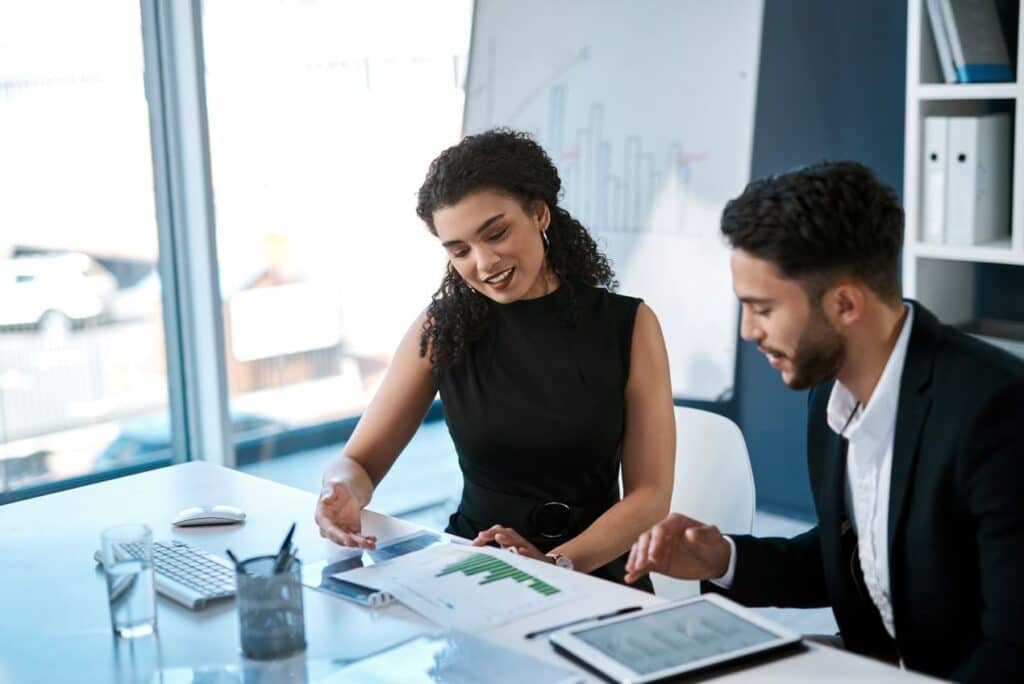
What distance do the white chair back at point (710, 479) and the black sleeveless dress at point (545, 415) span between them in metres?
0.17

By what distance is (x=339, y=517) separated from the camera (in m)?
1.99

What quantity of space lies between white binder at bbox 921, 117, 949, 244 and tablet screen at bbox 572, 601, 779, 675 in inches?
73.8

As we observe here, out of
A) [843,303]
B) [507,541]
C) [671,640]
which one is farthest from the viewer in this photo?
[507,541]

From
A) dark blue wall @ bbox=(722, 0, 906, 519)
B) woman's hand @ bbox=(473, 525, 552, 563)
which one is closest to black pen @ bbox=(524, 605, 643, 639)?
woman's hand @ bbox=(473, 525, 552, 563)

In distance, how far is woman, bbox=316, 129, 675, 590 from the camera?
2.17 metres

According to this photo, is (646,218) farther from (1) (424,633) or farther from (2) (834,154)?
(1) (424,633)

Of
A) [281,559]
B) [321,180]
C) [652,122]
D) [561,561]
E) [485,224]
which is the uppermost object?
[652,122]

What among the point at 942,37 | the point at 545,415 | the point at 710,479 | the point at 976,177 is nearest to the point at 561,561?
the point at 545,415

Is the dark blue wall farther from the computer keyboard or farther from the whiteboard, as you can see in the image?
the computer keyboard

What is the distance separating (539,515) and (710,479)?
0.37 metres

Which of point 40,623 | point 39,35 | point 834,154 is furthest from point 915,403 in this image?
point 39,35

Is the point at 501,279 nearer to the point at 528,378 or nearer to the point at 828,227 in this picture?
the point at 528,378

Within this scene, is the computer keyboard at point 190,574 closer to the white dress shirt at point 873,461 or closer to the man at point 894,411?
the man at point 894,411

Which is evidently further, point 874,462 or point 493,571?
point 493,571
